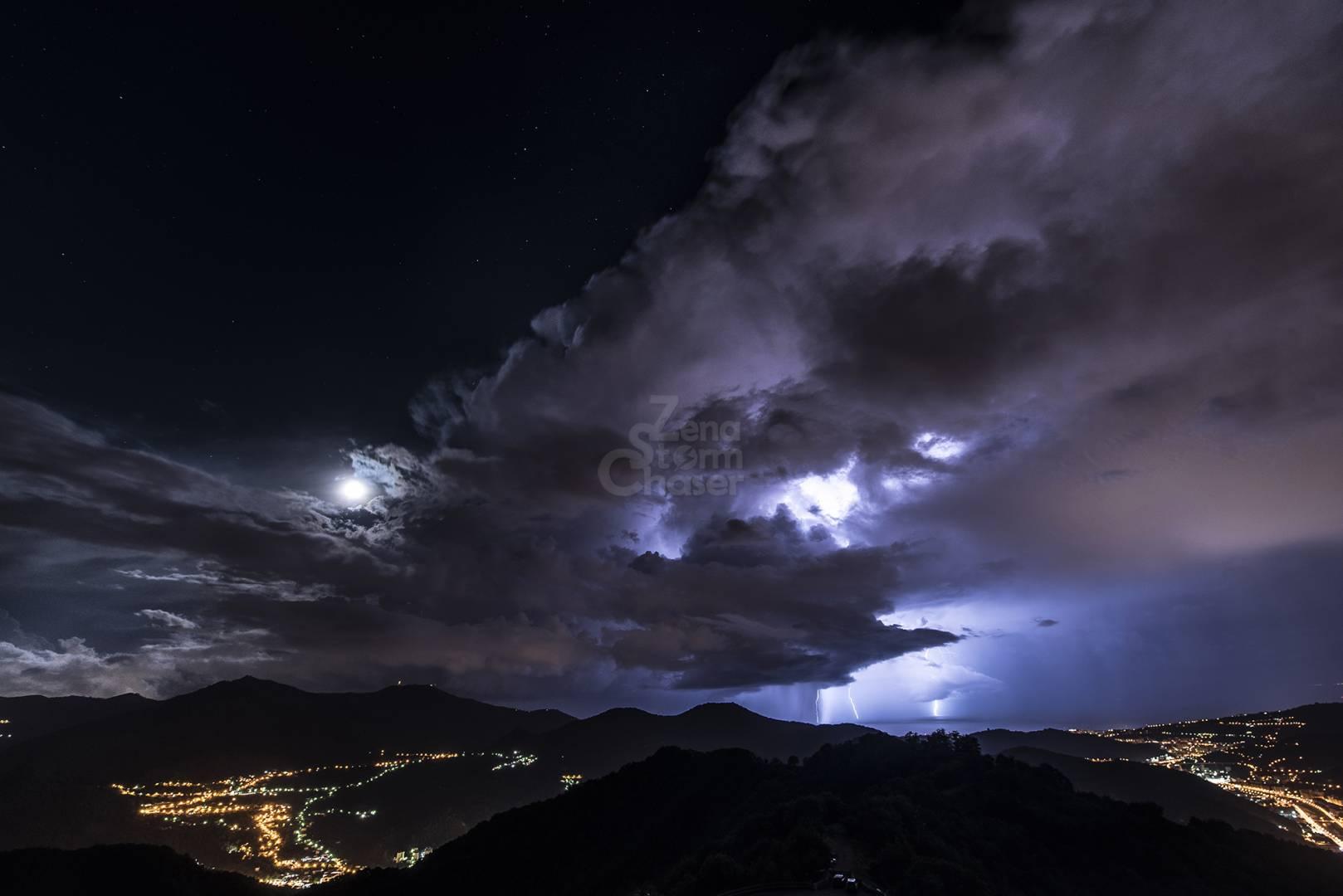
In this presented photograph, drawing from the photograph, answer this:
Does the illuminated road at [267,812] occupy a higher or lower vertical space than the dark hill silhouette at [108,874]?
lower

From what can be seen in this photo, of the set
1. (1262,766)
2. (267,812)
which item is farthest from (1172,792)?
(267,812)

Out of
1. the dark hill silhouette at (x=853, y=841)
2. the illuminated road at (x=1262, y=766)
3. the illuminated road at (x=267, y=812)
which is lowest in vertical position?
the illuminated road at (x=267, y=812)

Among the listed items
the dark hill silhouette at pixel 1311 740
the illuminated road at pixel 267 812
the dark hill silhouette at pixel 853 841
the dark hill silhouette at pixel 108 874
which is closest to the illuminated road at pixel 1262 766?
the dark hill silhouette at pixel 1311 740

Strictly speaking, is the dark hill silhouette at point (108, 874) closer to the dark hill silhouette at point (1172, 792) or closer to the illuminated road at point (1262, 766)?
the dark hill silhouette at point (1172, 792)

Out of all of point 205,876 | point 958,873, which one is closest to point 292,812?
point 205,876

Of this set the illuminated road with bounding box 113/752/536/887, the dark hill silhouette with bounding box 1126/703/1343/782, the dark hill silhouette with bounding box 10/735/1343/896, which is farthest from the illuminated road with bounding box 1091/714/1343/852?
the illuminated road with bounding box 113/752/536/887

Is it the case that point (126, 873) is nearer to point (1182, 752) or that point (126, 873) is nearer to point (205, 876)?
point (205, 876)
